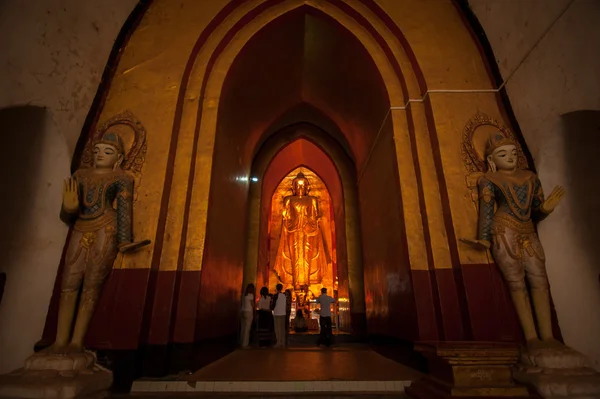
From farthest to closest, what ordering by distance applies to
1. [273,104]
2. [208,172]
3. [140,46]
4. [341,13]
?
[273,104] → [341,13] → [140,46] → [208,172]

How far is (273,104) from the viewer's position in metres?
6.54

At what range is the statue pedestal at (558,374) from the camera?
2.14 meters

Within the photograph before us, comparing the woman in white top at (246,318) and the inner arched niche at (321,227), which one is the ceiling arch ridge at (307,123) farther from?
the woman in white top at (246,318)

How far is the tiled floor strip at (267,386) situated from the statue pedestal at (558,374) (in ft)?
3.40

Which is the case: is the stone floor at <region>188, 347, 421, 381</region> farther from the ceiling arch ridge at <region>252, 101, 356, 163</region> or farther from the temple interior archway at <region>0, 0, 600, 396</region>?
the ceiling arch ridge at <region>252, 101, 356, 163</region>

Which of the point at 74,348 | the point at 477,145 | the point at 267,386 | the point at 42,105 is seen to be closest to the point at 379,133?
the point at 477,145

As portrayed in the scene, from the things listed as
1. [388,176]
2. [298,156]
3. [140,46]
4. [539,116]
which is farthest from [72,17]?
[298,156]

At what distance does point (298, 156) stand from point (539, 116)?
6.41 metres

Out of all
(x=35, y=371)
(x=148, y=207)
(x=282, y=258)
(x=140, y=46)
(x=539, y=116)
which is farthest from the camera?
(x=282, y=258)

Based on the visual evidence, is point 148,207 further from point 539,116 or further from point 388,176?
point 539,116

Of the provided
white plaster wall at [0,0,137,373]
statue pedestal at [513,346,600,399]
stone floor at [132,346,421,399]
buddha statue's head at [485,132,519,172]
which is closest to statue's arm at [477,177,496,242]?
buddha statue's head at [485,132,519,172]

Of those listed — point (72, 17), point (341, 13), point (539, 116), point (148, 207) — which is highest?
point (341, 13)

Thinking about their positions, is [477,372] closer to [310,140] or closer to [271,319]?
[271,319]

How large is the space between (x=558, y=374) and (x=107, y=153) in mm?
4114
